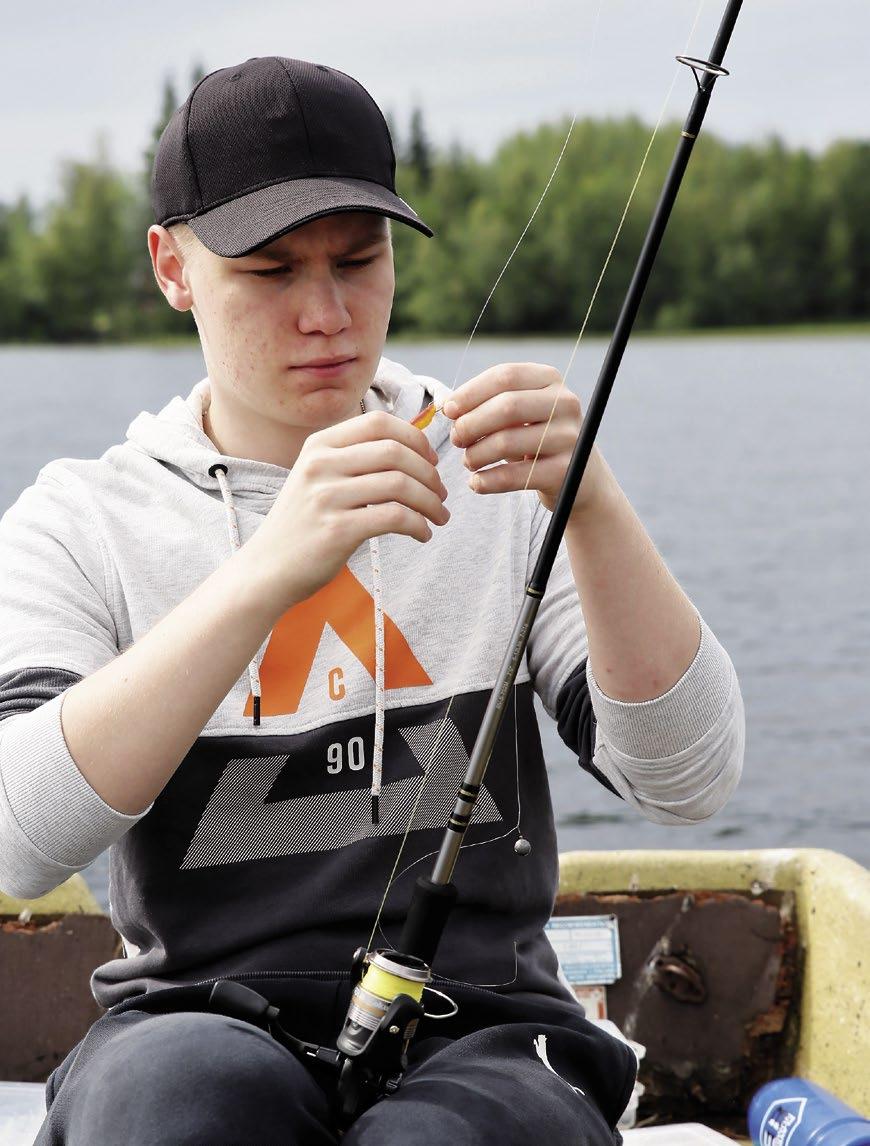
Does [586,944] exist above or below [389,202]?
below

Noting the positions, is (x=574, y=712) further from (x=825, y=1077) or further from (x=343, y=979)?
(x=825, y=1077)

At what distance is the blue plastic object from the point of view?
8.45ft

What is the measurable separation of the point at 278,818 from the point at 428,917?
1.09 ft

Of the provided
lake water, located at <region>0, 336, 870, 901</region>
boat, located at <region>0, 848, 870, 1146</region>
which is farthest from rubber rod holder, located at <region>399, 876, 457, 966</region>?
lake water, located at <region>0, 336, 870, 901</region>

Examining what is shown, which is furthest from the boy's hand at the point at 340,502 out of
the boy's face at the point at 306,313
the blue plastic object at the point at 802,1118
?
the blue plastic object at the point at 802,1118

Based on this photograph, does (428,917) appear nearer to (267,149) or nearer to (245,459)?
(245,459)

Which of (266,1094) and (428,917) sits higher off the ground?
(428,917)

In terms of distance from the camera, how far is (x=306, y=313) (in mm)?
1926

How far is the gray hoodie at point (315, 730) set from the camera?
6.25 ft

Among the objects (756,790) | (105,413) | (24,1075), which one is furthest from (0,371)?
(24,1075)

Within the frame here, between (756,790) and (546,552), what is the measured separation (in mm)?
9529

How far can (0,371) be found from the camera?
39.1m

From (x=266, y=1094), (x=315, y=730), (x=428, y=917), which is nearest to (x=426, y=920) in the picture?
(x=428, y=917)

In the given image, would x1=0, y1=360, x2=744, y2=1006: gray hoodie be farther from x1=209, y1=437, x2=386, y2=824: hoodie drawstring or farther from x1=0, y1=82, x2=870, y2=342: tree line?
x1=0, y1=82, x2=870, y2=342: tree line
